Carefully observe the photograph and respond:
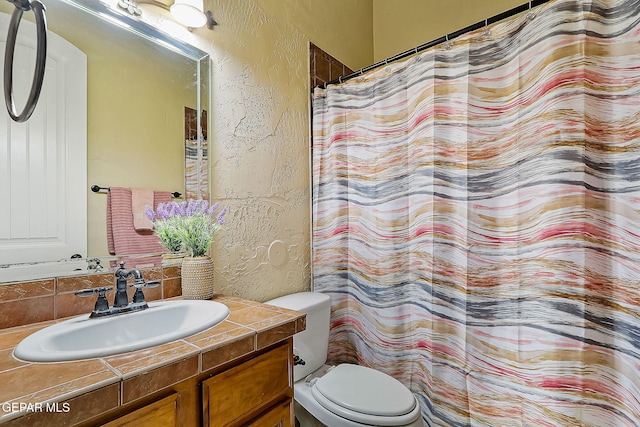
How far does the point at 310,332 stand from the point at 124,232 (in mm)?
923

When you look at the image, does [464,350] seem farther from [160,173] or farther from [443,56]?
[160,173]

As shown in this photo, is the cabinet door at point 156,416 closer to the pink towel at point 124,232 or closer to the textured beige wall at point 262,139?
the pink towel at point 124,232

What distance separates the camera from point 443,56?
1.40 metres

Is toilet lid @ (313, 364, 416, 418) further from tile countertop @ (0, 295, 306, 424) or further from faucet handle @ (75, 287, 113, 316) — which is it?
faucet handle @ (75, 287, 113, 316)

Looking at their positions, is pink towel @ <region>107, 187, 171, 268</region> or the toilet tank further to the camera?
the toilet tank

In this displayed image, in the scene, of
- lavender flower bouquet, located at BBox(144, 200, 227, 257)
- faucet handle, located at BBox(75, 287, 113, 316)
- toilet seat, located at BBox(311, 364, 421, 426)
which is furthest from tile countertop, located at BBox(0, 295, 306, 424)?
toilet seat, located at BBox(311, 364, 421, 426)

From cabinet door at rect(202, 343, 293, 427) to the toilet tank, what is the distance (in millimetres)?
502

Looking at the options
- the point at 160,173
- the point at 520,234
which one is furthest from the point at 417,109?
the point at 160,173

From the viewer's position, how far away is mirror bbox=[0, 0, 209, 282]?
105 centimetres

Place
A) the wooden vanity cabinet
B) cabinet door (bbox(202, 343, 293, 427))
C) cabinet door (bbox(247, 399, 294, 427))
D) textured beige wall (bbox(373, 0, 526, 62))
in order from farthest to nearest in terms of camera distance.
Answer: textured beige wall (bbox(373, 0, 526, 62))
cabinet door (bbox(247, 399, 294, 427))
cabinet door (bbox(202, 343, 293, 427))
the wooden vanity cabinet

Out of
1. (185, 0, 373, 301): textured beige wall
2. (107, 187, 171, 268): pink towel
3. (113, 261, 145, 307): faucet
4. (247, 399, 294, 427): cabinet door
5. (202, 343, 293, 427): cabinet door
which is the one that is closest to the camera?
(202, 343, 293, 427): cabinet door

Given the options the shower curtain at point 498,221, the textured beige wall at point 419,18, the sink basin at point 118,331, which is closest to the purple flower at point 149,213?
the sink basin at point 118,331

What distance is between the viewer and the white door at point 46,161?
898 millimetres

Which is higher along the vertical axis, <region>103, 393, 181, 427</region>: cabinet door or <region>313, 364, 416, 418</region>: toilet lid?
<region>103, 393, 181, 427</region>: cabinet door
